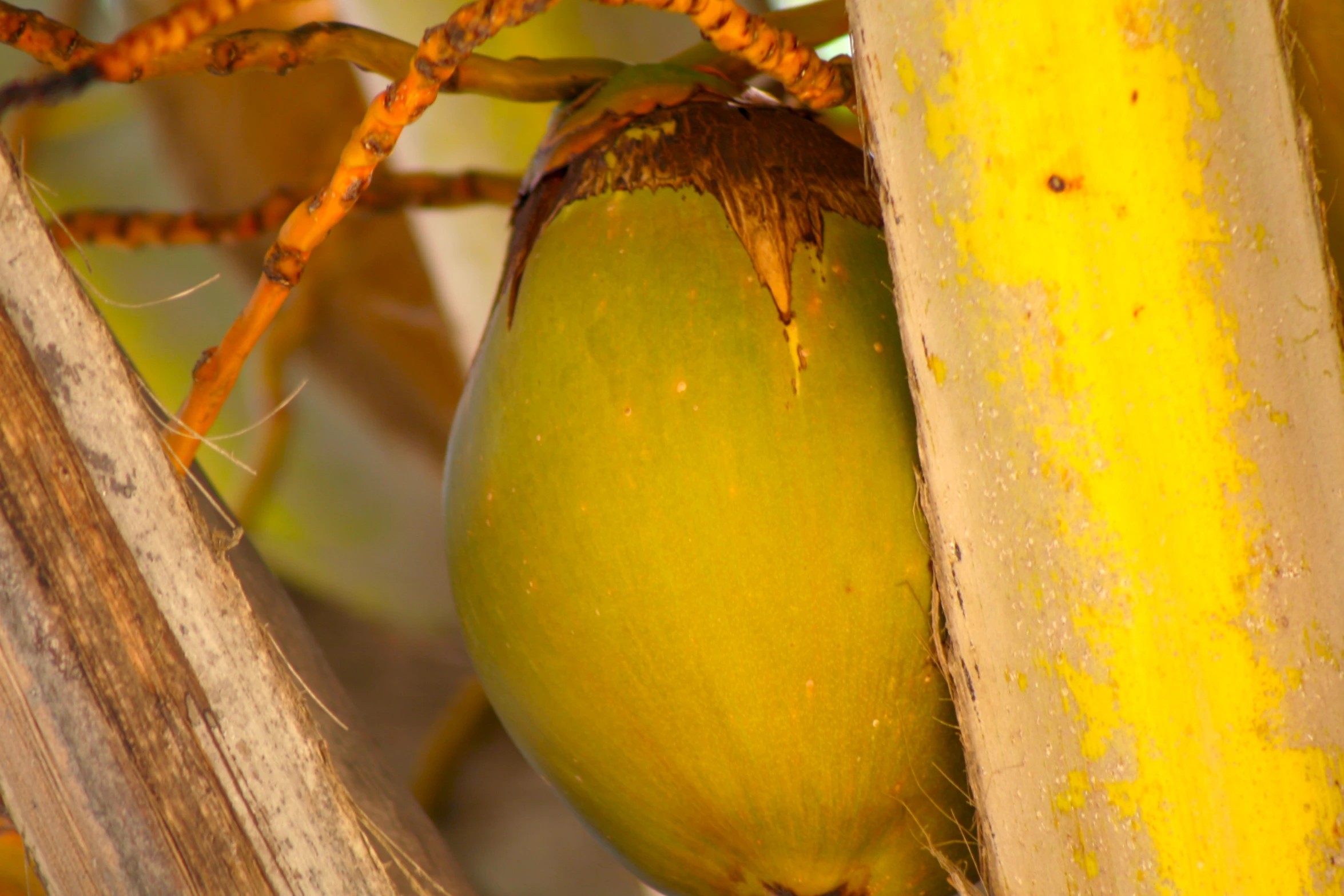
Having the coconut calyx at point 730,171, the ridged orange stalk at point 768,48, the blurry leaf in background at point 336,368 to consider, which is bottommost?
the blurry leaf in background at point 336,368

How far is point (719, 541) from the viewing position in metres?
0.24

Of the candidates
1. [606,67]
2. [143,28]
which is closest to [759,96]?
[606,67]

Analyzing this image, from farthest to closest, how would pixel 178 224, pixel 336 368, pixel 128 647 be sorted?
pixel 336 368 → pixel 178 224 → pixel 128 647

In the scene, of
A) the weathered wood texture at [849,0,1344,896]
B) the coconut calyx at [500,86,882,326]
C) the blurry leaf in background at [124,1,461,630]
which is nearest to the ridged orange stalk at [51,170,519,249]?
the coconut calyx at [500,86,882,326]

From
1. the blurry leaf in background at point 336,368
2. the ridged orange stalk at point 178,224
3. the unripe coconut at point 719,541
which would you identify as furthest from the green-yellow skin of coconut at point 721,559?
the blurry leaf in background at point 336,368

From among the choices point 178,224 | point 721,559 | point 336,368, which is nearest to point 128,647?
point 721,559

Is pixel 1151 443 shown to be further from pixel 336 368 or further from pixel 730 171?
pixel 336 368

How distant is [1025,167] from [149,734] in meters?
0.18

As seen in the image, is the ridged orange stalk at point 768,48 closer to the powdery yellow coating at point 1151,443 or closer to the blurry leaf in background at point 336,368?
the powdery yellow coating at point 1151,443

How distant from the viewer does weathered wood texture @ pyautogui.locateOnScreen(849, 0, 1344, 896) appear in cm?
21

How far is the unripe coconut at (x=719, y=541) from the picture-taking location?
0.80 feet

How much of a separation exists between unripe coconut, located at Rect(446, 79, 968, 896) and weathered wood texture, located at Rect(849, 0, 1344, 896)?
38 millimetres

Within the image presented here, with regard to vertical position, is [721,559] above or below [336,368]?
above

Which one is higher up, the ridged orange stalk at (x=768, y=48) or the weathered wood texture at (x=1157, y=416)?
the ridged orange stalk at (x=768, y=48)
